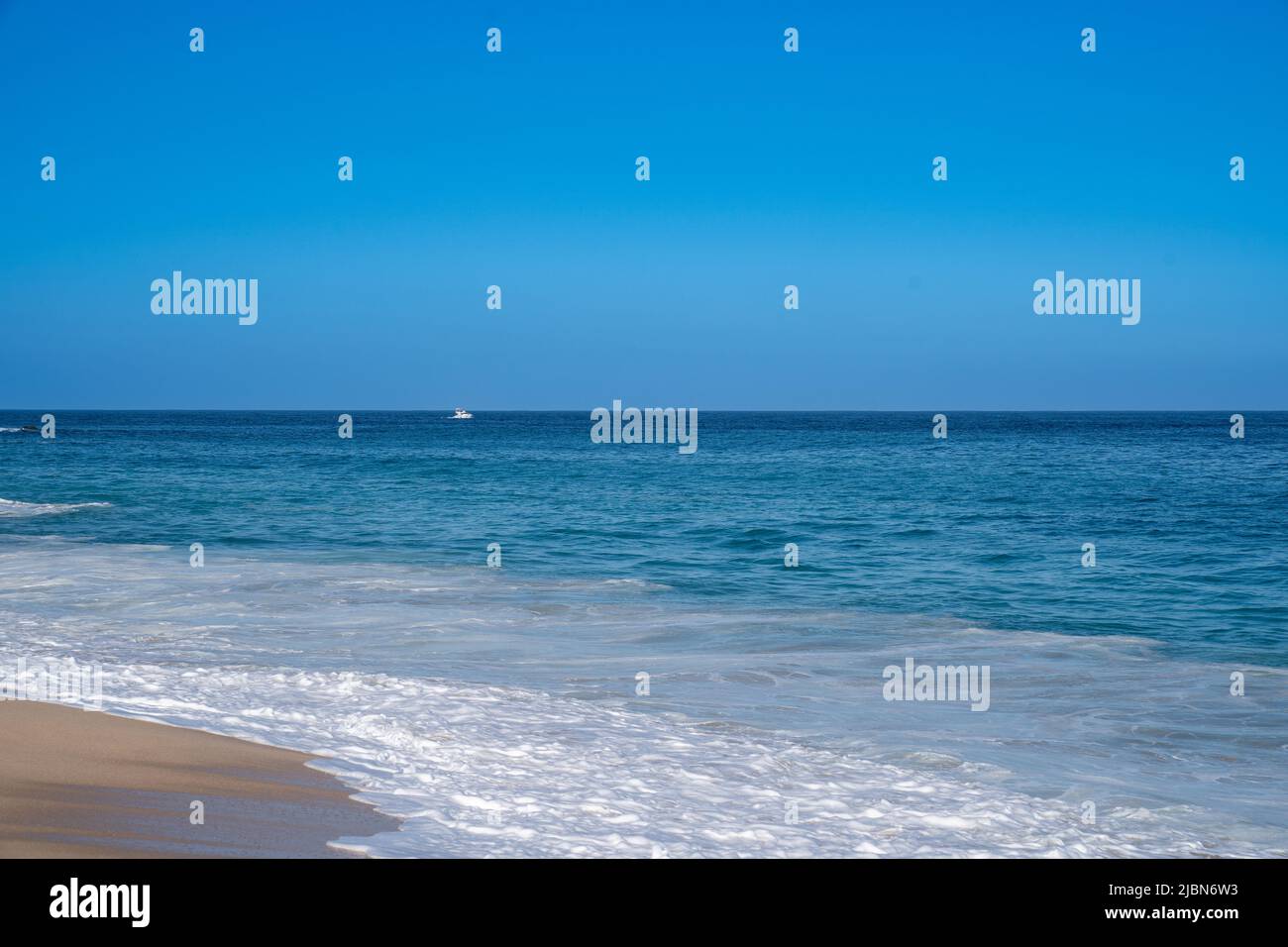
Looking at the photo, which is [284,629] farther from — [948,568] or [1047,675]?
[948,568]

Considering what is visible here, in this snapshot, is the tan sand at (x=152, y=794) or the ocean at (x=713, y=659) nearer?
the tan sand at (x=152, y=794)

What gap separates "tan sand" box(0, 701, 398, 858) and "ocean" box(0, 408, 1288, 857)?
42cm

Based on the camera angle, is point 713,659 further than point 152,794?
Yes

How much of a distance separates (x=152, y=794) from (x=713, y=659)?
7.10m

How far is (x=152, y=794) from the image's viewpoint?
635 centimetres

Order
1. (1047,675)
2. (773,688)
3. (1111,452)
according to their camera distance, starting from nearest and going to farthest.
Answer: (773,688)
(1047,675)
(1111,452)

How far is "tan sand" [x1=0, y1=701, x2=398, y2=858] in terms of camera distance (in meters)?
5.49

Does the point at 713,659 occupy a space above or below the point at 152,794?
below

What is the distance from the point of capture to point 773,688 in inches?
427

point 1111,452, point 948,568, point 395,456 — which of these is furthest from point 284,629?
point 1111,452

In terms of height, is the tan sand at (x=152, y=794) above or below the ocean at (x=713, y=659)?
above

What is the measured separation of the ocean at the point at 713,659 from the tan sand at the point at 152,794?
0.42 metres

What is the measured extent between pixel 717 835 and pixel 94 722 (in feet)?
16.4

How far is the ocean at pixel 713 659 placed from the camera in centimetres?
688
